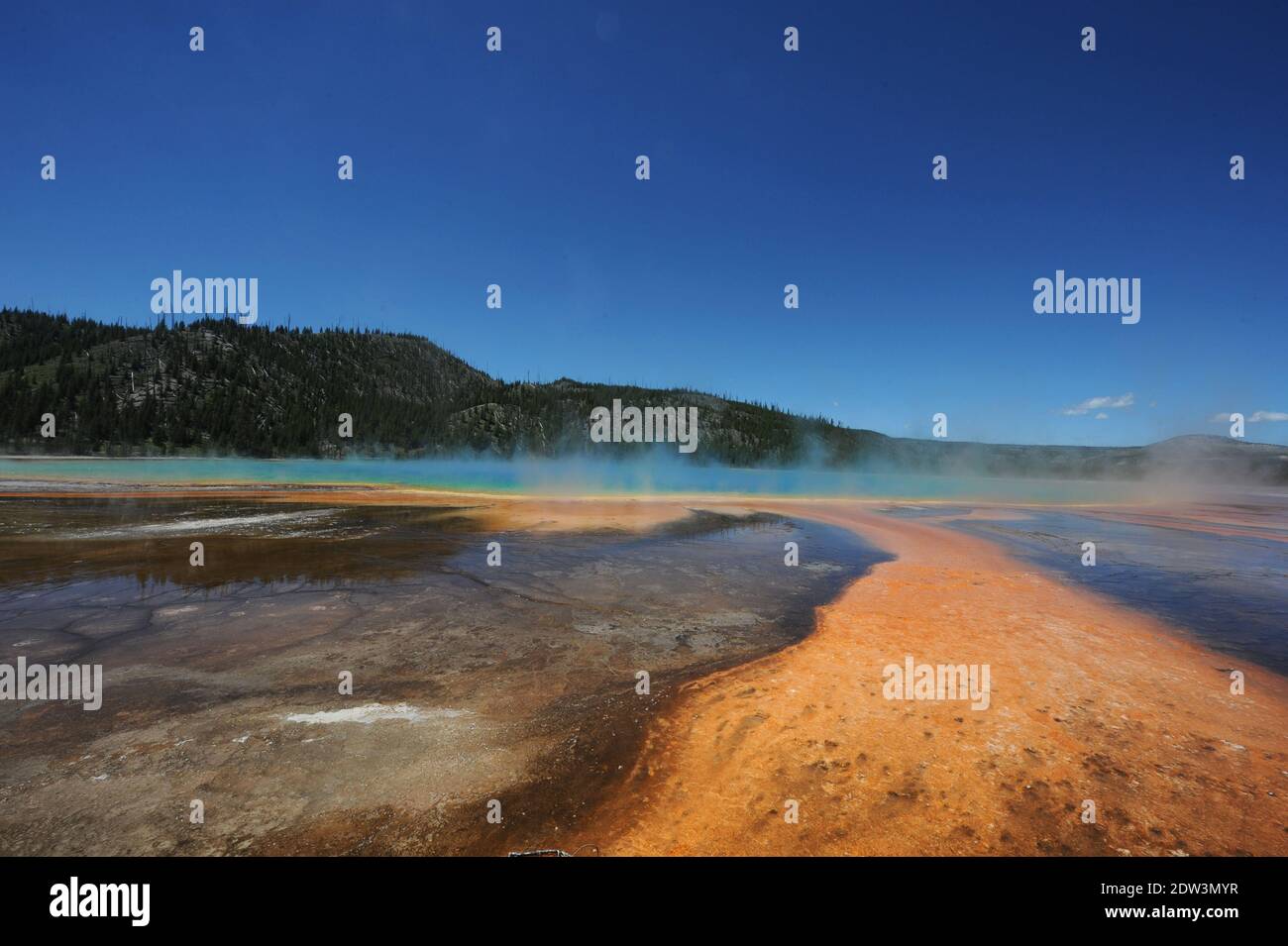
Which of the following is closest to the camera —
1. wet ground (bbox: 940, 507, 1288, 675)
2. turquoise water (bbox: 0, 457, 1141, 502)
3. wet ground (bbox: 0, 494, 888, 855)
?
wet ground (bbox: 0, 494, 888, 855)

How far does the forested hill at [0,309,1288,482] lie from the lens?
101 metres

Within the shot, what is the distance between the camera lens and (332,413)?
132250mm

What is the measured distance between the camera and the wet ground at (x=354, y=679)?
3840 mm

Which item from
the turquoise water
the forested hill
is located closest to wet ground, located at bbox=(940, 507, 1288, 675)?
the turquoise water

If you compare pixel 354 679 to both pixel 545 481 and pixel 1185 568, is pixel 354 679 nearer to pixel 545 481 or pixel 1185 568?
pixel 1185 568

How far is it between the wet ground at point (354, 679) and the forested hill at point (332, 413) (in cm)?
11214

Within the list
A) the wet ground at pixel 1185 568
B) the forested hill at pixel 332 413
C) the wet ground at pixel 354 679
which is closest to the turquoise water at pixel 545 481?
the wet ground at pixel 1185 568

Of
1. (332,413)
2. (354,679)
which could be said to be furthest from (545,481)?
(332,413)

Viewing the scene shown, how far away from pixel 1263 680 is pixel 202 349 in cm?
18594

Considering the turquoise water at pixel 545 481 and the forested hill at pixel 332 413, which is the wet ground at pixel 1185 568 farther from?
the forested hill at pixel 332 413

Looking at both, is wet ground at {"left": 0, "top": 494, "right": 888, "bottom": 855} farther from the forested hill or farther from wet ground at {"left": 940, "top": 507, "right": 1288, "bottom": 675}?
the forested hill

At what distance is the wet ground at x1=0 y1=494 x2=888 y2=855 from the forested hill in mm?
112138
